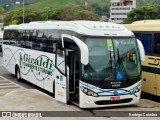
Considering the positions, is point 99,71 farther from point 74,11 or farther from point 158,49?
point 74,11

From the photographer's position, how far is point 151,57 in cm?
1391

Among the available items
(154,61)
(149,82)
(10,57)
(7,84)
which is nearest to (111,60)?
(154,61)

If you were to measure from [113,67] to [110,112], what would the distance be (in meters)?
1.44

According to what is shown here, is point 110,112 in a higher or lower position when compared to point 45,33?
lower

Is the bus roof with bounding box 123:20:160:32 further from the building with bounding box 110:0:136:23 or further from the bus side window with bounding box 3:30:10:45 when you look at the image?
the building with bounding box 110:0:136:23

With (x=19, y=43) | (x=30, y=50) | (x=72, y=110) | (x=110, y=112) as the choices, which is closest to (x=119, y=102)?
(x=110, y=112)

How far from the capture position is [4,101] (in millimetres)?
13211

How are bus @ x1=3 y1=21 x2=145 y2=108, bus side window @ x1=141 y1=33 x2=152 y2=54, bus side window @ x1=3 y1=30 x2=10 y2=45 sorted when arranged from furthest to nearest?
bus side window @ x1=3 y1=30 x2=10 y2=45 < bus side window @ x1=141 y1=33 x2=152 y2=54 < bus @ x1=3 y1=21 x2=145 y2=108

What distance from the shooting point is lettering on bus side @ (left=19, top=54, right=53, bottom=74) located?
15.0 metres

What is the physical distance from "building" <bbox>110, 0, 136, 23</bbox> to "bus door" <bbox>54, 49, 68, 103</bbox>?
141682 mm

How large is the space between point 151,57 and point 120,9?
484 feet

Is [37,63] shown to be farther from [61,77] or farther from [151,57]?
[151,57]

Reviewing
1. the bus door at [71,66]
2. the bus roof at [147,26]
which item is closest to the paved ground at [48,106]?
the bus door at [71,66]

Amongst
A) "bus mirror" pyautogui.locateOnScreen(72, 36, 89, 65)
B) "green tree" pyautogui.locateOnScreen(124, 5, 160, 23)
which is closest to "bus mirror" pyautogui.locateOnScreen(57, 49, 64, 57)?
"bus mirror" pyautogui.locateOnScreen(72, 36, 89, 65)
